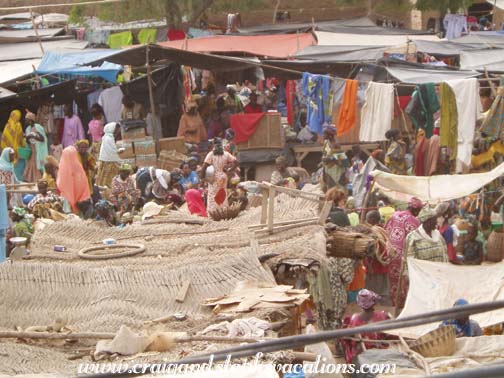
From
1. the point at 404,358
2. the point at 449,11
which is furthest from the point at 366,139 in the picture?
the point at 449,11

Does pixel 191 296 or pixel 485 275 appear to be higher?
pixel 191 296

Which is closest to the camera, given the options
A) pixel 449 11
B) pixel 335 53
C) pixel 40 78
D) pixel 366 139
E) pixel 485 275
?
pixel 485 275

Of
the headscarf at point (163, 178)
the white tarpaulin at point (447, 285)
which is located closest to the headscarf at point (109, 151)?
the headscarf at point (163, 178)

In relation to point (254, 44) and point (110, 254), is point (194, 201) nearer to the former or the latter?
point (110, 254)

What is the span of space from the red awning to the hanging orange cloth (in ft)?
15.2

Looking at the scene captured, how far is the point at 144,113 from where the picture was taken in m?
19.1

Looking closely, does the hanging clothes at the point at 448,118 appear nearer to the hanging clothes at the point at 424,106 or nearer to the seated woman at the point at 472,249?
the hanging clothes at the point at 424,106

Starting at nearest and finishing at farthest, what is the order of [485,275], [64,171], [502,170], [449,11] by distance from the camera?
[485,275] → [502,170] → [64,171] → [449,11]

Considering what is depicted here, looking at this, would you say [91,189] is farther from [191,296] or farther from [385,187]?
[191,296]

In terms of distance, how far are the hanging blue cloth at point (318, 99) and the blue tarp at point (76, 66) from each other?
15.1 ft

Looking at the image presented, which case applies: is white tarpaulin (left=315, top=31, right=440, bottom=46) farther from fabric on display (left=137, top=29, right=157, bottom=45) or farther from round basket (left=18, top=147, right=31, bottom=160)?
round basket (left=18, top=147, right=31, bottom=160)

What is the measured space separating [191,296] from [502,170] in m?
5.43

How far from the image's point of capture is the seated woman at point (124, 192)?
13.9 m

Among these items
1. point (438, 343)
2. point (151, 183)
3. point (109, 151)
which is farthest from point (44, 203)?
point (438, 343)
